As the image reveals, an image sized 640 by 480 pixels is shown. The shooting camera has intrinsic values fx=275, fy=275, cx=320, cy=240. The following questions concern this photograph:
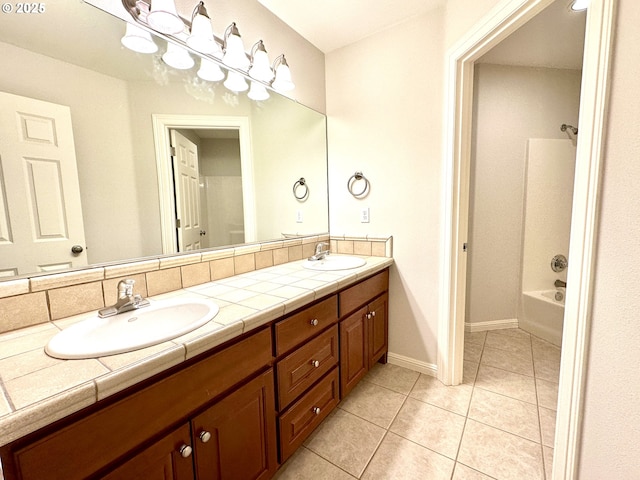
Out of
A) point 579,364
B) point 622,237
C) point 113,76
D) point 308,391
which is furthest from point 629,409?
point 113,76

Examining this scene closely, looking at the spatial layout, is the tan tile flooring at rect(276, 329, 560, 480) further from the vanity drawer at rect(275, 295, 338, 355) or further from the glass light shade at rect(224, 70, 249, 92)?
the glass light shade at rect(224, 70, 249, 92)

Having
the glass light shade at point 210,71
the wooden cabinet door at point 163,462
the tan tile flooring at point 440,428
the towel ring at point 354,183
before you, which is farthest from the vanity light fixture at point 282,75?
the tan tile flooring at point 440,428

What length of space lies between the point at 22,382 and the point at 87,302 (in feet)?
1.58

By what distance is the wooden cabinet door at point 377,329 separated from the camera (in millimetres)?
1799

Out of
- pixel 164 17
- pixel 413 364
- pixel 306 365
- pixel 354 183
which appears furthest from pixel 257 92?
pixel 413 364

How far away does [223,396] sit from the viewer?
2.91 ft

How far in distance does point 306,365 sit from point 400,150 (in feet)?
4.81

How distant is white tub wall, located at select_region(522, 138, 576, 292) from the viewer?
245cm

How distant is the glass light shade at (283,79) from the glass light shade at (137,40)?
69 centimetres

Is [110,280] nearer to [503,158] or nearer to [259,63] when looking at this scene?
[259,63]

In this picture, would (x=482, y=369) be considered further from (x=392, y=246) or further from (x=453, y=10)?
(x=453, y=10)

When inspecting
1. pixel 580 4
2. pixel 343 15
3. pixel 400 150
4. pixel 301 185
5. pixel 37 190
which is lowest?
pixel 37 190

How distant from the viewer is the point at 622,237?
2.53 feet

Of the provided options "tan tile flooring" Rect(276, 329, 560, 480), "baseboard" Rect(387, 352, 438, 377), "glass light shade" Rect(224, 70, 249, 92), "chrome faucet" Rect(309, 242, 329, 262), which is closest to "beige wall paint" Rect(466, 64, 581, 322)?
"tan tile flooring" Rect(276, 329, 560, 480)
